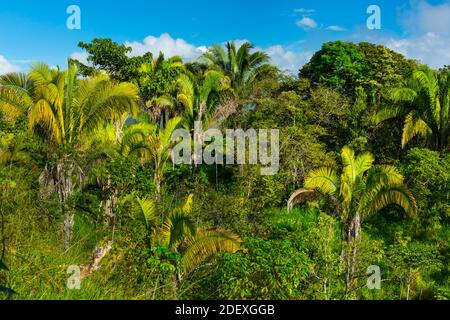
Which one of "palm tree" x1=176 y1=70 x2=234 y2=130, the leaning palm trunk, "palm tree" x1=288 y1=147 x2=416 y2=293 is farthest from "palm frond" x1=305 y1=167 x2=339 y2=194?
"palm tree" x1=176 y1=70 x2=234 y2=130

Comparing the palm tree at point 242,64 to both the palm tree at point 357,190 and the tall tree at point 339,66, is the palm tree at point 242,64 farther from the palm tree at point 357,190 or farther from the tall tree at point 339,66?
the palm tree at point 357,190

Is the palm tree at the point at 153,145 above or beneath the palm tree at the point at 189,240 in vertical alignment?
above

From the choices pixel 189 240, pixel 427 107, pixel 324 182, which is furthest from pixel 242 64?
pixel 189 240

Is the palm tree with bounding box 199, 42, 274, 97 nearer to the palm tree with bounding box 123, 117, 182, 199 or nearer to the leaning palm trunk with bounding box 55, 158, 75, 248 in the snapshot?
the palm tree with bounding box 123, 117, 182, 199

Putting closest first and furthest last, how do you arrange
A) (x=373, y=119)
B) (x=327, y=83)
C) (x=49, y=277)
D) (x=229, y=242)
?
(x=49, y=277) → (x=229, y=242) → (x=373, y=119) → (x=327, y=83)

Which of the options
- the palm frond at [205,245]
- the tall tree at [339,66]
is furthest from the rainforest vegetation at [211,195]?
the tall tree at [339,66]

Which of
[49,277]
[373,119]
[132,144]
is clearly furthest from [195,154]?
[49,277]
